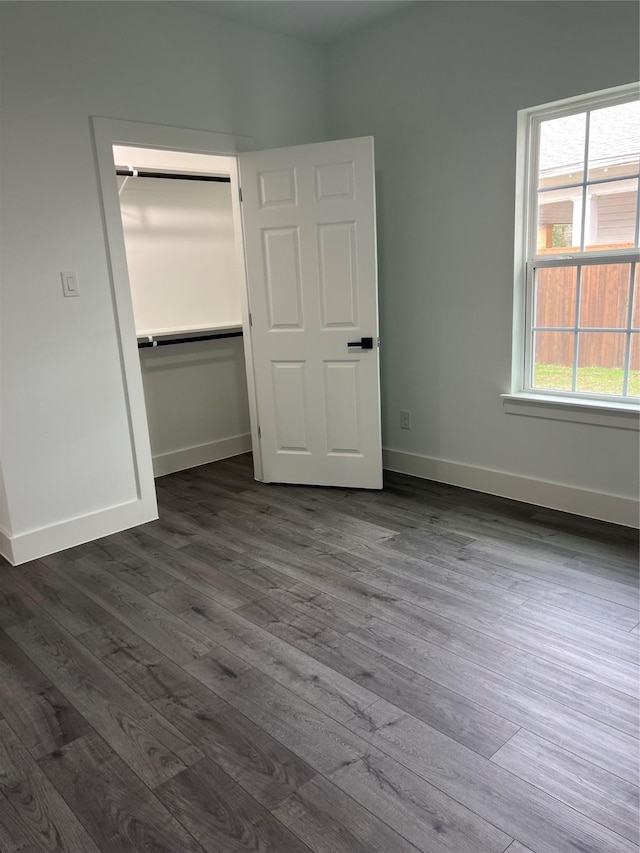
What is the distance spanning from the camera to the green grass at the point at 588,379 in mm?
3129

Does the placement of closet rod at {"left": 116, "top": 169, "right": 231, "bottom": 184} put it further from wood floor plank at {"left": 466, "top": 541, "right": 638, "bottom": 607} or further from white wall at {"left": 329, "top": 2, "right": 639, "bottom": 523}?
wood floor plank at {"left": 466, "top": 541, "right": 638, "bottom": 607}

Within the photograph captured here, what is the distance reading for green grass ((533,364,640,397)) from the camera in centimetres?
313

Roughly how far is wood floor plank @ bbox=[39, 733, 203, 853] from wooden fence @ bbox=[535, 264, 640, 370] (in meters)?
2.79

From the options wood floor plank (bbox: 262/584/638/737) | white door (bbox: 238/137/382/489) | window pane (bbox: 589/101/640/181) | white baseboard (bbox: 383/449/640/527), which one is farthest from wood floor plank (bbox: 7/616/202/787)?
window pane (bbox: 589/101/640/181)

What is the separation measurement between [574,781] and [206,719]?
1.10 meters

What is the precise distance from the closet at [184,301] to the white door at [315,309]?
76 cm

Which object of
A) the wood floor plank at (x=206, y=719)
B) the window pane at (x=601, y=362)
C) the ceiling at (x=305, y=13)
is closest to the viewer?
the wood floor plank at (x=206, y=719)

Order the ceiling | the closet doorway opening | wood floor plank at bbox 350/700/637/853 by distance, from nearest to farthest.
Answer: wood floor plank at bbox 350/700/637/853, the ceiling, the closet doorway opening

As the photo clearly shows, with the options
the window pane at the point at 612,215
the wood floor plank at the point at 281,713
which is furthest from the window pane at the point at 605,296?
the wood floor plank at the point at 281,713

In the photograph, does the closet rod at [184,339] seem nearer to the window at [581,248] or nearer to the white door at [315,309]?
the white door at [315,309]

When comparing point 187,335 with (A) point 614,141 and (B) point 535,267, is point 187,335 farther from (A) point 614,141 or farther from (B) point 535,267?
(A) point 614,141

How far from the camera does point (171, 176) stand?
4293 mm

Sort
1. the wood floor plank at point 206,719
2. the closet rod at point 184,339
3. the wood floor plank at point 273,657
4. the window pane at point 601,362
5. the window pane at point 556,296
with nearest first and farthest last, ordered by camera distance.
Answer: the wood floor plank at point 206,719, the wood floor plank at point 273,657, the window pane at point 601,362, the window pane at point 556,296, the closet rod at point 184,339

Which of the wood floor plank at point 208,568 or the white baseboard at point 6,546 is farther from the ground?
the white baseboard at point 6,546
